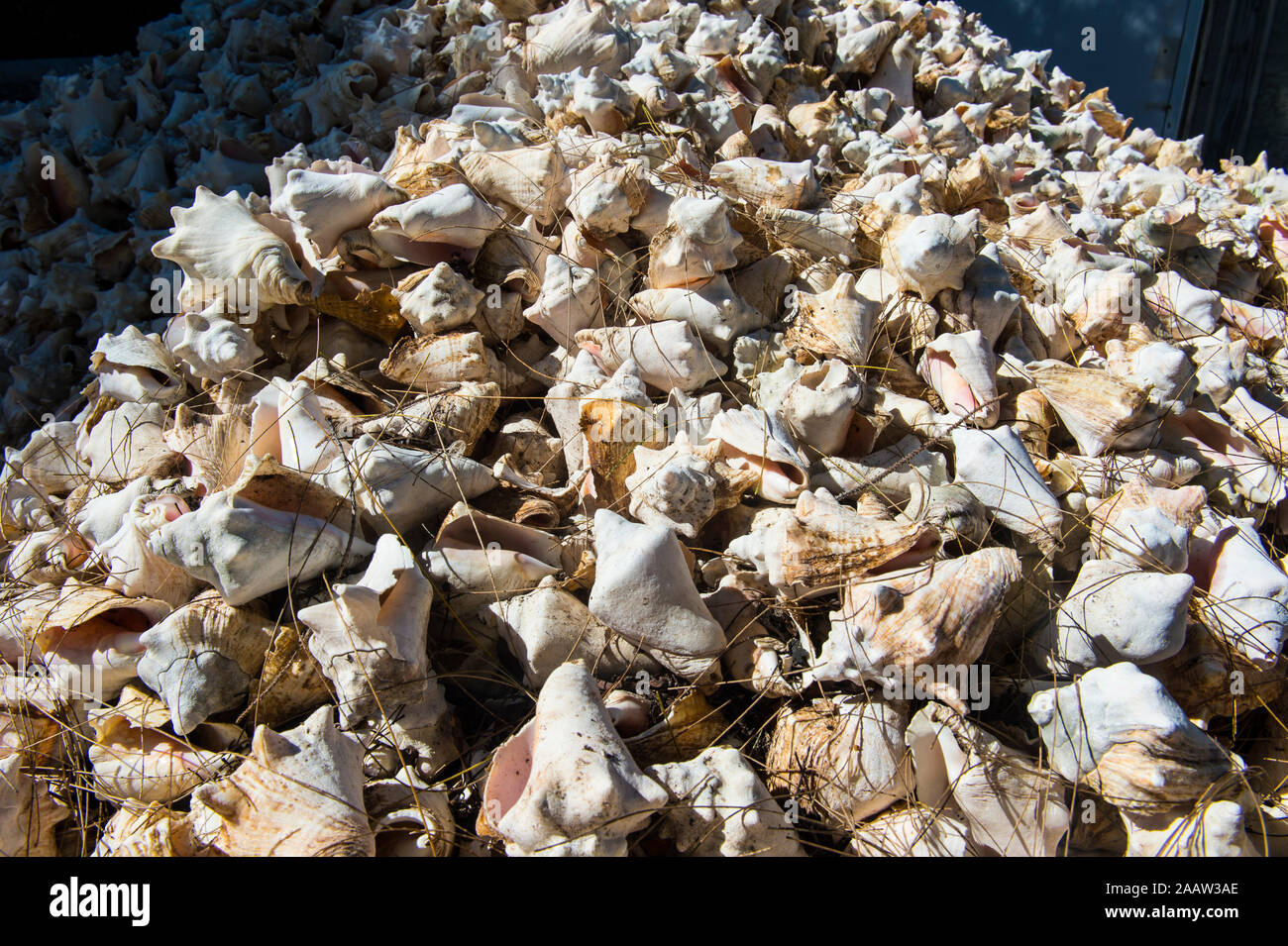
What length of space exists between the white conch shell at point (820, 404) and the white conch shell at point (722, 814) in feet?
2.46

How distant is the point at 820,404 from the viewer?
1.74 meters

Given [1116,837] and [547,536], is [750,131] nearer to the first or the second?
[547,536]

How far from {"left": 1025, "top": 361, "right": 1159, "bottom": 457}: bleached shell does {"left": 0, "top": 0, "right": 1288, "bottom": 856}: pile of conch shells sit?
11mm

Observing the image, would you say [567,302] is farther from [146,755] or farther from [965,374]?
[146,755]

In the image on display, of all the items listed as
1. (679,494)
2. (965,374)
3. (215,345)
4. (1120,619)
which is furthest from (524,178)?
(1120,619)

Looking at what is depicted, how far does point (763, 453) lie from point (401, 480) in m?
0.73

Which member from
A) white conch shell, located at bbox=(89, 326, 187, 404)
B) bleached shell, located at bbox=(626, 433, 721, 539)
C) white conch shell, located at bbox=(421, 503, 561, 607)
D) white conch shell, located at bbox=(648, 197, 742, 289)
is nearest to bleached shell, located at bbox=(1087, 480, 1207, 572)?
bleached shell, located at bbox=(626, 433, 721, 539)

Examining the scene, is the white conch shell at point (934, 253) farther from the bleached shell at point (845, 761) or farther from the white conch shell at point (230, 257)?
the white conch shell at point (230, 257)

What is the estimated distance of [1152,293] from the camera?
2.46 meters

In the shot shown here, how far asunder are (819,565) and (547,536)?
55cm

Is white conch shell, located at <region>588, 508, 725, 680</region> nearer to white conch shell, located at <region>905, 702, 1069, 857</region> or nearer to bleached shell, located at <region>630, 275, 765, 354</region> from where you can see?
white conch shell, located at <region>905, 702, 1069, 857</region>

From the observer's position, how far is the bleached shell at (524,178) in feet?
7.19

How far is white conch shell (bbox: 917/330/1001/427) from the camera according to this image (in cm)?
191
